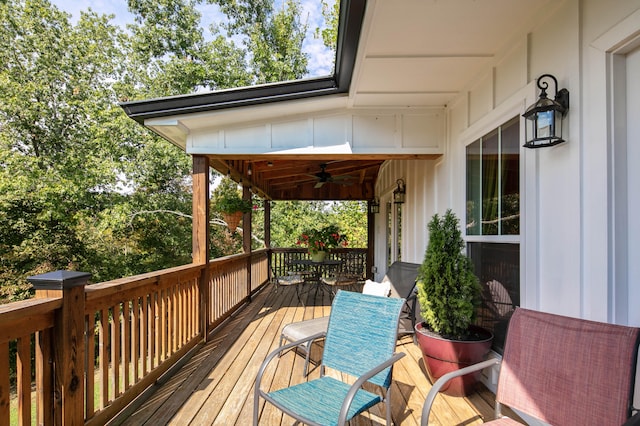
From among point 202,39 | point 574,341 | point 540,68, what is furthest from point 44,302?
point 202,39

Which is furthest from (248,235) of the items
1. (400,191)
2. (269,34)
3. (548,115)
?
(269,34)

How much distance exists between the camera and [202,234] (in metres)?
3.91

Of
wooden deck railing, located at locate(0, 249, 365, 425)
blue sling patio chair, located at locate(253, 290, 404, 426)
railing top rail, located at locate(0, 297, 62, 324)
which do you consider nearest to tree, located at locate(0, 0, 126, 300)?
wooden deck railing, located at locate(0, 249, 365, 425)

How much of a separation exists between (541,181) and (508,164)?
460 mm

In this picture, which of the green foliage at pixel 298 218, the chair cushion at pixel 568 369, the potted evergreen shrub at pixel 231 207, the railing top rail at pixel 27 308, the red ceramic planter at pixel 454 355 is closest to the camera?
the chair cushion at pixel 568 369

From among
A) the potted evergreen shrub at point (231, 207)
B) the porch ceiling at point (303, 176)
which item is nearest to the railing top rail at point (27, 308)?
the porch ceiling at point (303, 176)

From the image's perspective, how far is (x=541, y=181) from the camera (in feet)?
6.99

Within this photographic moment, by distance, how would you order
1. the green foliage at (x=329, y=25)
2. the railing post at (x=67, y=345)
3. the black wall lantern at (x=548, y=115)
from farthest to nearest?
the green foliage at (x=329, y=25) → the black wall lantern at (x=548, y=115) → the railing post at (x=67, y=345)

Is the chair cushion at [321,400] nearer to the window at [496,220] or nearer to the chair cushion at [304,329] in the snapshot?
the chair cushion at [304,329]

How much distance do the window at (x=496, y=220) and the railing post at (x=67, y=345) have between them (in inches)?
112

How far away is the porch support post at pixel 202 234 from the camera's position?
3.88 metres

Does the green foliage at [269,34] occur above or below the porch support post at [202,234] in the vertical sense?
above

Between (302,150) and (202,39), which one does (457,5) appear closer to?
(302,150)

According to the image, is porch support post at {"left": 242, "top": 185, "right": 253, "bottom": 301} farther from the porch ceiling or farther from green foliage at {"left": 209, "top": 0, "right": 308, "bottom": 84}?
green foliage at {"left": 209, "top": 0, "right": 308, "bottom": 84}
